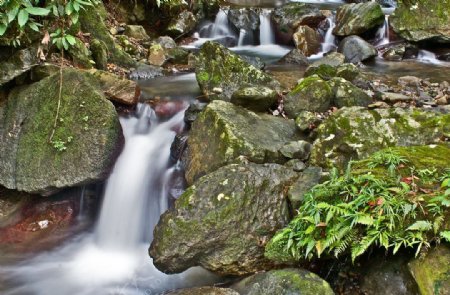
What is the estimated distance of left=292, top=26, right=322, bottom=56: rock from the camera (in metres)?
11.2

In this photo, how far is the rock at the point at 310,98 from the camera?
5992mm

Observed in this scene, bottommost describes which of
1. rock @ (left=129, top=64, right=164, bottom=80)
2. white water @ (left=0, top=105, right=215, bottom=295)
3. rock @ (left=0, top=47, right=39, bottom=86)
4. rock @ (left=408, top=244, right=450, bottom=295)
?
white water @ (left=0, top=105, right=215, bottom=295)

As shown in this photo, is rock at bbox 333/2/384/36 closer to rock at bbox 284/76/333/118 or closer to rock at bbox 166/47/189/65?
rock at bbox 166/47/189/65

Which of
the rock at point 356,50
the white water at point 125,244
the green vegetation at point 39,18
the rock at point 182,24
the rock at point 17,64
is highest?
the green vegetation at point 39,18

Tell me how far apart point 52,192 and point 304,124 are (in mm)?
3667

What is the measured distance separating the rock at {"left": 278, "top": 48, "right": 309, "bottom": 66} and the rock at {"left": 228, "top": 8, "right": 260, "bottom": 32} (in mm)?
2908

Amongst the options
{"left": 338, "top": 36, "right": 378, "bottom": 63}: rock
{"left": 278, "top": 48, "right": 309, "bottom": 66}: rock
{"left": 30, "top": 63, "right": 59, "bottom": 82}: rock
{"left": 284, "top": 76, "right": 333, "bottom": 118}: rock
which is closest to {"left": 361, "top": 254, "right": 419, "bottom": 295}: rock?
{"left": 284, "top": 76, "right": 333, "bottom": 118}: rock

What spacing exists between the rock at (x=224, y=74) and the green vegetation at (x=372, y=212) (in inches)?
127

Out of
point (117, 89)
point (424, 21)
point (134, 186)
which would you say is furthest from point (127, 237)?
point (424, 21)

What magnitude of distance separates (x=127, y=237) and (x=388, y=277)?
3.42 meters

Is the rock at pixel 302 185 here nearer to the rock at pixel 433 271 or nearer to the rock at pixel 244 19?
the rock at pixel 433 271

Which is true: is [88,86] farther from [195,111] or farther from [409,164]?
[409,164]

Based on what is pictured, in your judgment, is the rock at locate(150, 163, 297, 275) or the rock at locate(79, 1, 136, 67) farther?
the rock at locate(79, 1, 136, 67)

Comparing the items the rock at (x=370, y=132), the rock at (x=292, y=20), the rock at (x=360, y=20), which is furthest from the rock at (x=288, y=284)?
the rock at (x=292, y=20)
